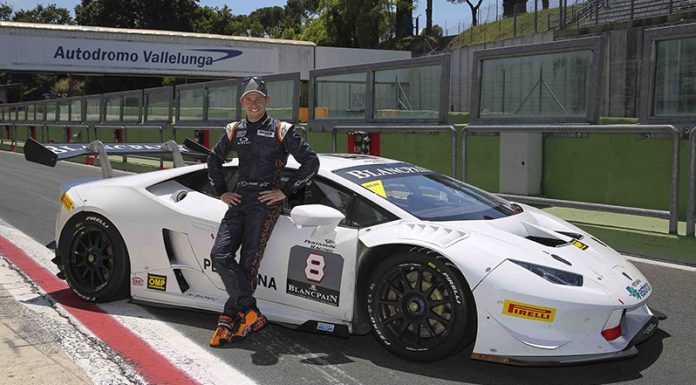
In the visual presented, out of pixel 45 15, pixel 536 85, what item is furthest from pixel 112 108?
pixel 45 15

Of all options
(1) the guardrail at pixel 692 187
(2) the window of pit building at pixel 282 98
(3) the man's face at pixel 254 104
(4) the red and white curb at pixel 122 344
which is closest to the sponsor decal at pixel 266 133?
(3) the man's face at pixel 254 104

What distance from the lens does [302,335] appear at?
4484 mm

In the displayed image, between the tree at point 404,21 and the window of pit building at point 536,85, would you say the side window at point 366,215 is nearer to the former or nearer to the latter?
the window of pit building at point 536,85

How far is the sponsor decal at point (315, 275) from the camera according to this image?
13.3 ft

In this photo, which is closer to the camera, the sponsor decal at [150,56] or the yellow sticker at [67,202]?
the yellow sticker at [67,202]

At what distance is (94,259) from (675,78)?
6.64 metres

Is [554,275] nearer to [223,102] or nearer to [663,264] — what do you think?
[663,264]

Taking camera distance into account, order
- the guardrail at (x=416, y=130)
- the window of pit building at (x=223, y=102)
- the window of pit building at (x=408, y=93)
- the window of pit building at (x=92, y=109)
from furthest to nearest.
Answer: the window of pit building at (x=92, y=109) < the window of pit building at (x=223, y=102) < the window of pit building at (x=408, y=93) < the guardrail at (x=416, y=130)

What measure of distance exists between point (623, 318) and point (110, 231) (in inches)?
140

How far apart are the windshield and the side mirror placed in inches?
15.1

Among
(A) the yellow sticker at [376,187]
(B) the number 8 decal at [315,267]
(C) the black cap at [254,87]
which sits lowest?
(B) the number 8 decal at [315,267]

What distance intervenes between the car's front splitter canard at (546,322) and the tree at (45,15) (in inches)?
4971

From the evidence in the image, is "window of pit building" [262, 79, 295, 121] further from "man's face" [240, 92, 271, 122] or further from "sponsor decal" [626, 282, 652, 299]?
"sponsor decal" [626, 282, 652, 299]

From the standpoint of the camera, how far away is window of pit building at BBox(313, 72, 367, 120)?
39.4ft
